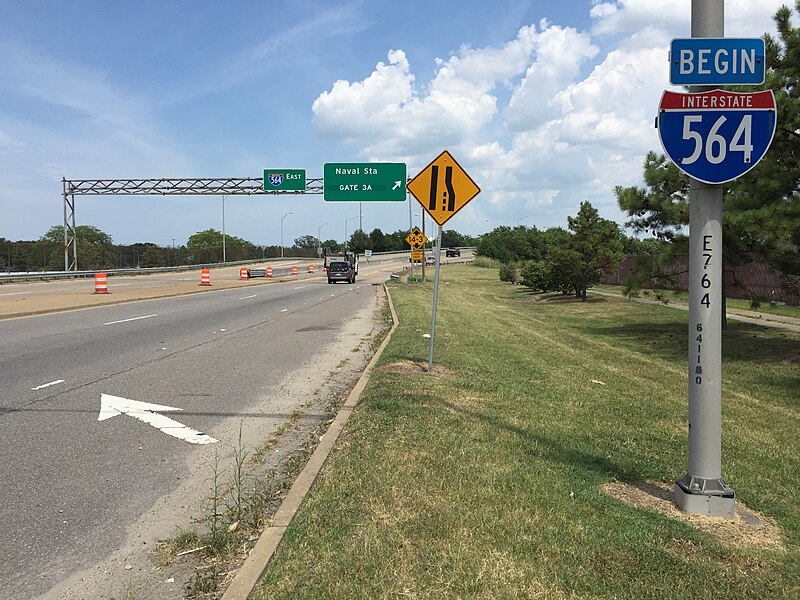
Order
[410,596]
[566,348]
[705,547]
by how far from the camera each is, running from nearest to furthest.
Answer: [410,596], [705,547], [566,348]

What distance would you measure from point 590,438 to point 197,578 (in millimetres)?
4071

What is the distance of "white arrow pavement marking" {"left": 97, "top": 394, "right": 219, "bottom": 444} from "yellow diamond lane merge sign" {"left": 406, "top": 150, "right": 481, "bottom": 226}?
14.5 feet

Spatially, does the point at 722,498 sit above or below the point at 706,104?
below

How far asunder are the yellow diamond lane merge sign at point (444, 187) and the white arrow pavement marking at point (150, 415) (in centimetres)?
441

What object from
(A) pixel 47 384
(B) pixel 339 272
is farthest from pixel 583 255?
(A) pixel 47 384

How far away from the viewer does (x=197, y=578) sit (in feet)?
11.5

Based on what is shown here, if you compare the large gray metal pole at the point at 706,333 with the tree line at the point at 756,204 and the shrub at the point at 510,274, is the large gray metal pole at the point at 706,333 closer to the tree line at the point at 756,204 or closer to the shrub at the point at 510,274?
the tree line at the point at 756,204

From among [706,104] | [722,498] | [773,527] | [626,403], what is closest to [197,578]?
[722,498]

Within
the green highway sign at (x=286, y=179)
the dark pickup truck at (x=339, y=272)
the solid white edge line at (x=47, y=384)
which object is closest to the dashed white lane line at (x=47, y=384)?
the solid white edge line at (x=47, y=384)

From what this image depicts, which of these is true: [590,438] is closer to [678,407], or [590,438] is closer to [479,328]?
[678,407]

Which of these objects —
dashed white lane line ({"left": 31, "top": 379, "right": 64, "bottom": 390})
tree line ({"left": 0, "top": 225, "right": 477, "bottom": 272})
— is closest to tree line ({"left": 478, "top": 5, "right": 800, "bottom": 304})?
dashed white lane line ({"left": 31, "top": 379, "right": 64, "bottom": 390})

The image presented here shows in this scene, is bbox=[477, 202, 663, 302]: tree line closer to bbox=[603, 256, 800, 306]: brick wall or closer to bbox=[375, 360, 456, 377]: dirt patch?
bbox=[603, 256, 800, 306]: brick wall

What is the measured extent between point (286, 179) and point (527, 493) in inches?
1644

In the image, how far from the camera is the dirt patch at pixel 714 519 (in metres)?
4.00
